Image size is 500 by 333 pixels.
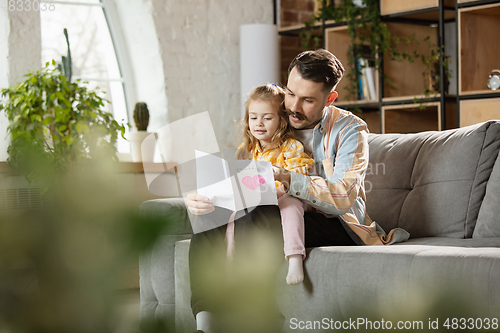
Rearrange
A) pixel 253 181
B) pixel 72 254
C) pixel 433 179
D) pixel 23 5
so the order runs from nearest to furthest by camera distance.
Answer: pixel 72 254 → pixel 253 181 → pixel 433 179 → pixel 23 5

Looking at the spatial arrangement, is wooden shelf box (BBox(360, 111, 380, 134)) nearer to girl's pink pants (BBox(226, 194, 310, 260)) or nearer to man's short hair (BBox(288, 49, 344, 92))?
man's short hair (BBox(288, 49, 344, 92))

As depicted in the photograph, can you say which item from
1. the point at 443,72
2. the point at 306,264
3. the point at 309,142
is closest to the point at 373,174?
the point at 309,142

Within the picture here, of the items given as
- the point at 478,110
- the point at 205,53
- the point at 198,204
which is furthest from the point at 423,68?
the point at 198,204

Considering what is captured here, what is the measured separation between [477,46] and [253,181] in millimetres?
2260

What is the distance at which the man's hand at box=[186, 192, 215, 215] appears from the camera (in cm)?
145

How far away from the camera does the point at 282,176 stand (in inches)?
56.7

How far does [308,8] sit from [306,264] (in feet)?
10.00

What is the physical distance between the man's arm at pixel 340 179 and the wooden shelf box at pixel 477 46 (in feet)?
5.64

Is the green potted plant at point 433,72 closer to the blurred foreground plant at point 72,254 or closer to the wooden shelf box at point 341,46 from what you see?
the wooden shelf box at point 341,46

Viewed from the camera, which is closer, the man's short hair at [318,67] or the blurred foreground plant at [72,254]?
the blurred foreground plant at [72,254]

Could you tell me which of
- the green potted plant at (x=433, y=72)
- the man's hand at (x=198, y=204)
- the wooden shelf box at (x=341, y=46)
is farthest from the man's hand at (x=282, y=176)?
the wooden shelf box at (x=341, y=46)

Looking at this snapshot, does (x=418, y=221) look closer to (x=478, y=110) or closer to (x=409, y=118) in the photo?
(x=478, y=110)

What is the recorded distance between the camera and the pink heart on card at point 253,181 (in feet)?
4.58

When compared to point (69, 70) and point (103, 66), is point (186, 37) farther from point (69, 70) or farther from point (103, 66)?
point (69, 70)
